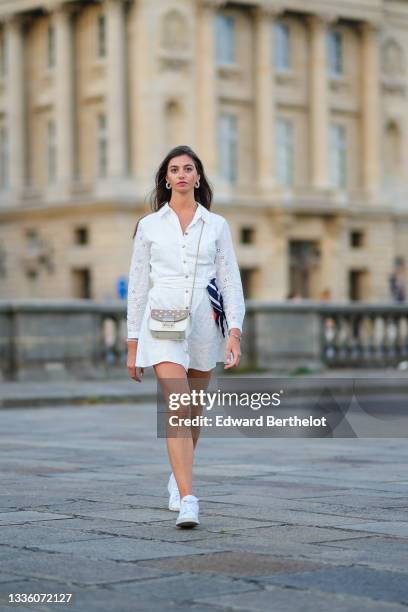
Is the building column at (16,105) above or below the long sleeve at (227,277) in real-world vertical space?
above

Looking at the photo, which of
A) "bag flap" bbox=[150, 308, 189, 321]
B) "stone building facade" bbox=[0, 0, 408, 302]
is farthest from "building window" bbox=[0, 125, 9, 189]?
"bag flap" bbox=[150, 308, 189, 321]

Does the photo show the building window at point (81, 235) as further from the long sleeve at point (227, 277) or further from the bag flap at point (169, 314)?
the bag flap at point (169, 314)

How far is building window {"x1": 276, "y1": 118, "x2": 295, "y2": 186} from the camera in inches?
2584

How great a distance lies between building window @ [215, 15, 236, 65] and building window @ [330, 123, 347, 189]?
5606 mm

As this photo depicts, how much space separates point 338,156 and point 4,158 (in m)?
13.3

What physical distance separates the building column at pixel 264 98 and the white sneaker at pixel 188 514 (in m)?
56.5

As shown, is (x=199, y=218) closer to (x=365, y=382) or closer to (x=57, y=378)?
(x=365, y=382)

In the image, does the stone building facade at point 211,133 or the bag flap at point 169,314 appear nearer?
the bag flap at point 169,314

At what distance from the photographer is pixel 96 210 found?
6131 cm

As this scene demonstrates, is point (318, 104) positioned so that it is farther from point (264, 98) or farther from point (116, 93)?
point (116, 93)

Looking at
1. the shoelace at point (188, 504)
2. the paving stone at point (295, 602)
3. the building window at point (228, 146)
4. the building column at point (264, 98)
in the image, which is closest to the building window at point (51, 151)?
the building window at point (228, 146)

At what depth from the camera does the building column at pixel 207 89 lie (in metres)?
62.4

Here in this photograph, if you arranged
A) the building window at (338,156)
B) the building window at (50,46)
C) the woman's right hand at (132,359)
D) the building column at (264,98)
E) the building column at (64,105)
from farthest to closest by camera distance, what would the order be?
the building window at (338,156), the building window at (50,46), the building column at (264,98), the building column at (64,105), the woman's right hand at (132,359)

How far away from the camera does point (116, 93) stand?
2411 inches
